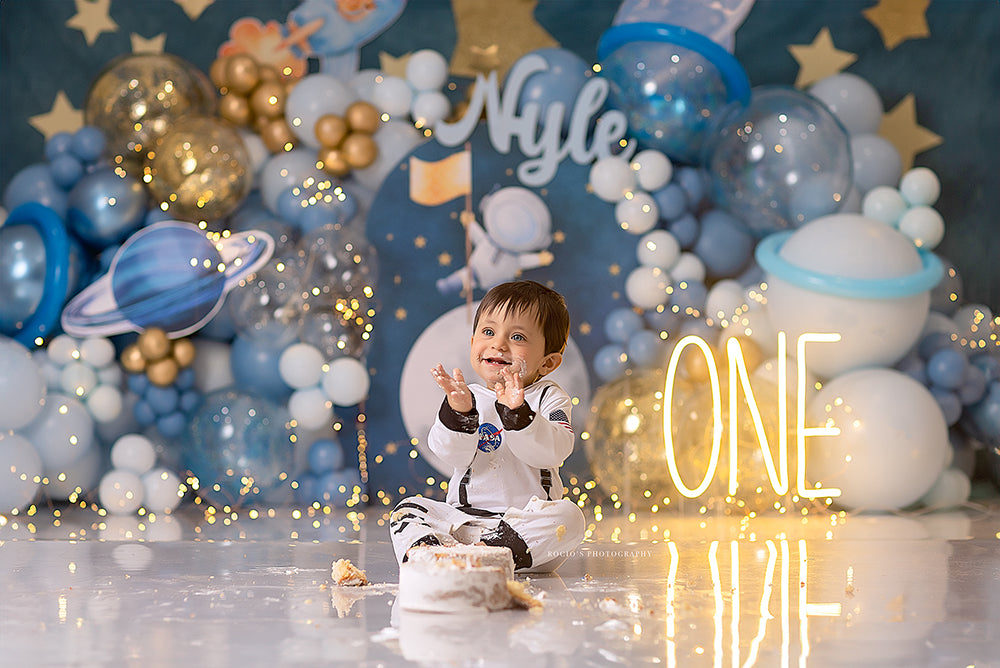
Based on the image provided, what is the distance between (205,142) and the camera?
13.6 ft

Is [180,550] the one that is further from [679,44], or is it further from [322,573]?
[679,44]

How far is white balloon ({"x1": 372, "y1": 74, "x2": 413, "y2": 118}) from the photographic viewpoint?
442 cm

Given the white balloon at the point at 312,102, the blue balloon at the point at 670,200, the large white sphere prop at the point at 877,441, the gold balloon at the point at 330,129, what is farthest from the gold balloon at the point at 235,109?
the large white sphere prop at the point at 877,441

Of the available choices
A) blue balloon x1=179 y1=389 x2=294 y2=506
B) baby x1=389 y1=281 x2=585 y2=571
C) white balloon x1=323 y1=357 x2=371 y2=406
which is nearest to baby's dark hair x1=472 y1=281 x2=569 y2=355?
baby x1=389 y1=281 x2=585 y2=571

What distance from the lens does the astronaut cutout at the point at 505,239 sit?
4418 mm

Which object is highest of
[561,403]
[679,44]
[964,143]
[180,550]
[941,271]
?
[679,44]

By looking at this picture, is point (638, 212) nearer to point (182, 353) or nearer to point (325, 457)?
point (325, 457)

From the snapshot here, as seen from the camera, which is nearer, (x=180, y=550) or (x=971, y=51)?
(x=180, y=550)

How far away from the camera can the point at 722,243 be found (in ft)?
14.3

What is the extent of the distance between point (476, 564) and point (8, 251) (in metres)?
2.57

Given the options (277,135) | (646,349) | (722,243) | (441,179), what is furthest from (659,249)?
(277,135)

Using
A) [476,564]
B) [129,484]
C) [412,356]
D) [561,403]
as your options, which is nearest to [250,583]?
[476,564]

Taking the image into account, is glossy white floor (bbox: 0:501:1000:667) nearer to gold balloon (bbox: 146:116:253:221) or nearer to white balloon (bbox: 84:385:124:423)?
white balloon (bbox: 84:385:124:423)

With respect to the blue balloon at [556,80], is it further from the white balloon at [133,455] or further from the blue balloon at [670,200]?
the white balloon at [133,455]
